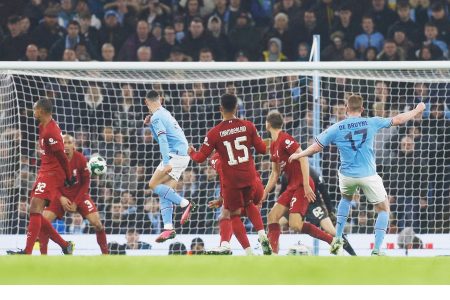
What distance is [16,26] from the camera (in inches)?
701

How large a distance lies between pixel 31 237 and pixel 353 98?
3583 mm

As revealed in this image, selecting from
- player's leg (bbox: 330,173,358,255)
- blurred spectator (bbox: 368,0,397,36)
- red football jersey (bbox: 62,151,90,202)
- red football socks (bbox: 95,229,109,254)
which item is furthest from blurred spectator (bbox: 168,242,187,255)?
blurred spectator (bbox: 368,0,397,36)

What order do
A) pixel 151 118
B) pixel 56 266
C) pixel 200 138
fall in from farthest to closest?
pixel 200 138, pixel 151 118, pixel 56 266

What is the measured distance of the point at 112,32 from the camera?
17.9 m

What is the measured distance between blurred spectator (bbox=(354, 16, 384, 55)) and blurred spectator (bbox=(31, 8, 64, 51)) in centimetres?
424

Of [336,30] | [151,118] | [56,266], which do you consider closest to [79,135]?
[151,118]

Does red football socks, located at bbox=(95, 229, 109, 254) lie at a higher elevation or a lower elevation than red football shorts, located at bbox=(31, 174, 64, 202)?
lower

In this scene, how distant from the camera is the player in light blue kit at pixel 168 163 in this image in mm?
13359

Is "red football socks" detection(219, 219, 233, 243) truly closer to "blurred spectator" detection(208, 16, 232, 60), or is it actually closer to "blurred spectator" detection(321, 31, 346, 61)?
"blurred spectator" detection(321, 31, 346, 61)

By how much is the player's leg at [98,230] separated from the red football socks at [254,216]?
205cm

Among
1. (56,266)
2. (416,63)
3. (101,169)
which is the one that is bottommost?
(56,266)

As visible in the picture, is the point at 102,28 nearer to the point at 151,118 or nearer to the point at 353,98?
the point at 151,118

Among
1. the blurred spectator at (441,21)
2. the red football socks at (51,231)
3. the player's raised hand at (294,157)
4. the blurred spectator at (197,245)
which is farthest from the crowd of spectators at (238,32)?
the player's raised hand at (294,157)

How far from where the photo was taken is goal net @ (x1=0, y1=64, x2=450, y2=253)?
14.9 meters
